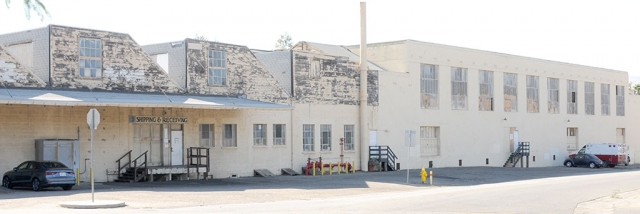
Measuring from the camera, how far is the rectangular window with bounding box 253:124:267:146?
38062mm

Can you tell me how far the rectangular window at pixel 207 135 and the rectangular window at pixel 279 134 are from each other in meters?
3.74

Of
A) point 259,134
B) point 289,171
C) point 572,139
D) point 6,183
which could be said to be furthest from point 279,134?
point 572,139

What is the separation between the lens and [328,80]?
135ft

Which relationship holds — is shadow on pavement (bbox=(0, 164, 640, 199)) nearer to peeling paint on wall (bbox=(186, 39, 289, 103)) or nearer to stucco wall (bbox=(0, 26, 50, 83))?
peeling paint on wall (bbox=(186, 39, 289, 103))

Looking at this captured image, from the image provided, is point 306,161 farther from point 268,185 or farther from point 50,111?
point 50,111

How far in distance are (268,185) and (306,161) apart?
26.4ft

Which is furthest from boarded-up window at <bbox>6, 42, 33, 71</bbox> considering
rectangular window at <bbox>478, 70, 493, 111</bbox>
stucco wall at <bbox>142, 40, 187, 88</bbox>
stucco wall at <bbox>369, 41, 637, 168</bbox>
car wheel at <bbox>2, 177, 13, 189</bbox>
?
rectangular window at <bbox>478, 70, 493, 111</bbox>

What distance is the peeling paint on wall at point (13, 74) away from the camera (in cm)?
2848

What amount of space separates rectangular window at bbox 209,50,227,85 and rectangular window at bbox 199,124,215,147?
192 cm

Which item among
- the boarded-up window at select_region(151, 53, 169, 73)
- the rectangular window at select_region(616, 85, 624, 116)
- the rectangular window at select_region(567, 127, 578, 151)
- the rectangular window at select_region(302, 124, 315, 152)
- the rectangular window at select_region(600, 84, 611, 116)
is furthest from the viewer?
the rectangular window at select_region(616, 85, 624, 116)

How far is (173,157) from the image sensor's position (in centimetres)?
3484

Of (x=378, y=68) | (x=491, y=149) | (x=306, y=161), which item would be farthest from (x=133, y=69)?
(x=491, y=149)

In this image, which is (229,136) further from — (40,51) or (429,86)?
(429,86)

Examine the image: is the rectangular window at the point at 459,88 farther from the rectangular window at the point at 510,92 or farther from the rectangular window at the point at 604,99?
the rectangular window at the point at 604,99
